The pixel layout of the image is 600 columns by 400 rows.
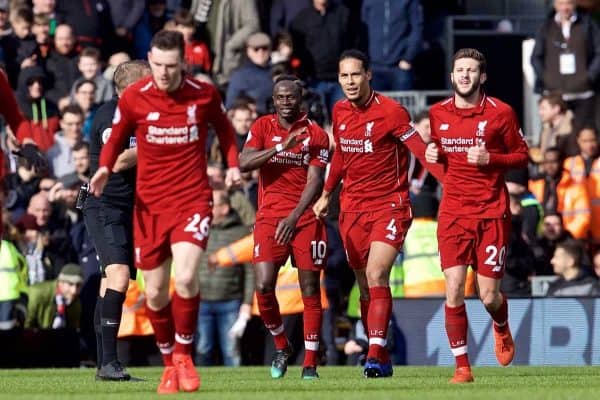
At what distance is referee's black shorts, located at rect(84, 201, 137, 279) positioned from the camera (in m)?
14.1

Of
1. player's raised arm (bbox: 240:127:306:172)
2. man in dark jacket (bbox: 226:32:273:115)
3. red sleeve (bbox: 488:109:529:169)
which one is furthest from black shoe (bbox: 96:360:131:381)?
man in dark jacket (bbox: 226:32:273:115)

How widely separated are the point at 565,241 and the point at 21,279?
6.31 meters

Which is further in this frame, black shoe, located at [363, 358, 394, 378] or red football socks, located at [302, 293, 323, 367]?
red football socks, located at [302, 293, 323, 367]

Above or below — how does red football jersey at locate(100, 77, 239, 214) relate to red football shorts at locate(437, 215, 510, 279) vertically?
above

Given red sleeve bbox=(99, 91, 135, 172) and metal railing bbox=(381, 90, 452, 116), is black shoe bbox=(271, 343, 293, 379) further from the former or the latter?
metal railing bbox=(381, 90, 452, 116)

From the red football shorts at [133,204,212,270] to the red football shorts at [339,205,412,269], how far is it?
260 cm

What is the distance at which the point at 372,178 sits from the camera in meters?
14.6

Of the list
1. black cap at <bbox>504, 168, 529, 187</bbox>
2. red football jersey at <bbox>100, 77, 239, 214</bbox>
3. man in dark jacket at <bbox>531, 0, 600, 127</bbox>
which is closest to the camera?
red football jersey at <bbox>100, 77, 239, 214</bbox>

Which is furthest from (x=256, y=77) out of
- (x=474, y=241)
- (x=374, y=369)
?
(x=474, y=241)

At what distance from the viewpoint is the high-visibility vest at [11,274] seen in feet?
63.8

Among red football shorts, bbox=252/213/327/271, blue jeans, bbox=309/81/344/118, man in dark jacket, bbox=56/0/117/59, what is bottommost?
red football shorts, bbox=252/213/327/271

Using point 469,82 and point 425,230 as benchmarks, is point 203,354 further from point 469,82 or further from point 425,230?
Result: point 469,82

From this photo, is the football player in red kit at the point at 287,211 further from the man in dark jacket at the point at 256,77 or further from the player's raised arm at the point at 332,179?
the man in dark jacket at the point at 256,77

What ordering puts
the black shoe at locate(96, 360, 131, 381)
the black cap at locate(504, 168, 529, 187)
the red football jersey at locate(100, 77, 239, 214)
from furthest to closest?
the black cap at locate(504, 168, 529, 187) → the black shoe at locate(96, 360, 131, 381) → the red football jersey at locate(100, 77, 239, 214)
